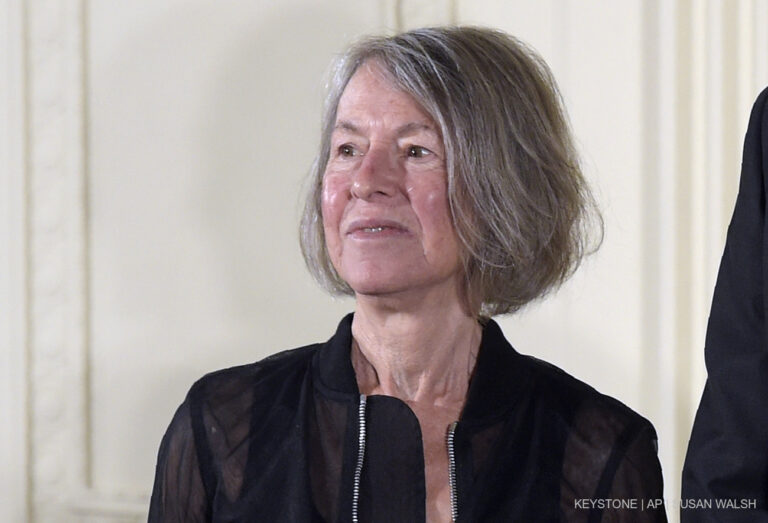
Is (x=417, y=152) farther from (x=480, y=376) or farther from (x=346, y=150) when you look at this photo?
(x=480, y=376)

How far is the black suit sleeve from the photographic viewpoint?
1.21 m

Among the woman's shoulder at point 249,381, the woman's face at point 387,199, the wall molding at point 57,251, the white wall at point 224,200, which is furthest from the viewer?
the wall molding at point 57,251

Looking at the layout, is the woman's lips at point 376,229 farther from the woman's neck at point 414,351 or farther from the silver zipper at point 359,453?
the silver zipper at point 359,453

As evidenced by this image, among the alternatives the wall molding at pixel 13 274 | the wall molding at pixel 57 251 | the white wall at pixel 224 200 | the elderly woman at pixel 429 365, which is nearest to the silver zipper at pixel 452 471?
the elderly woman at pixel 429 365

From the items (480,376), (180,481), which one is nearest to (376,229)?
(480,376)

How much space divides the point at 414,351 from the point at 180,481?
38 centimetres

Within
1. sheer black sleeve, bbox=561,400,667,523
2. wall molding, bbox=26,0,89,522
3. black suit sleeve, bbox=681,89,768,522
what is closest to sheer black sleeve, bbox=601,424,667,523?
sheer black sleeve, bbox=561,400,667,523

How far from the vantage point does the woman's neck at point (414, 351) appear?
1573 millimetres

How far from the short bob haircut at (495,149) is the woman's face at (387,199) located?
0.02 metres

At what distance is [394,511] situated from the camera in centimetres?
153

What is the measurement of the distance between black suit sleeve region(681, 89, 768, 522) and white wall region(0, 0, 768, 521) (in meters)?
0.78

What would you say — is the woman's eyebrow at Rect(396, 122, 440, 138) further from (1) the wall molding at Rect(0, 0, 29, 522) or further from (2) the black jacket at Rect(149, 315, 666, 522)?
(1) the wall molding at Rect(0, 0, 29, 522)

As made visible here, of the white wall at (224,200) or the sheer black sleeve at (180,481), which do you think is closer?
the sheer black sleeve at (180,481)

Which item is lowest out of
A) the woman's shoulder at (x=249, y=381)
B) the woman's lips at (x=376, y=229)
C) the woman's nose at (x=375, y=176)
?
the woman's shoulder at (x=249, y=381)
